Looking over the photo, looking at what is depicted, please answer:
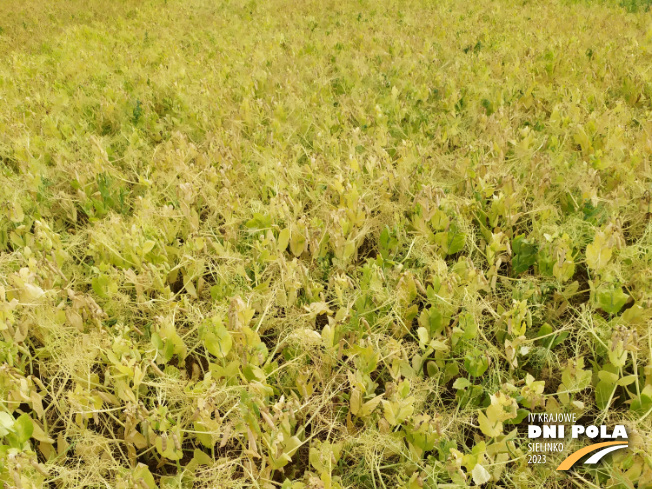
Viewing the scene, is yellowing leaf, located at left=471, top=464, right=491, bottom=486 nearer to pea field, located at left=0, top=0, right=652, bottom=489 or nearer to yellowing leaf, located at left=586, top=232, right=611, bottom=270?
pea field, located at left=0, top=0, right=652, bottom=489

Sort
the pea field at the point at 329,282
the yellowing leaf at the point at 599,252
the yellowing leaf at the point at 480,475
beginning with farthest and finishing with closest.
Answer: the yellowing leaf at the point at 599,252, the pea field at the point at 329,282, the yellowing leaf at the point at 480,475

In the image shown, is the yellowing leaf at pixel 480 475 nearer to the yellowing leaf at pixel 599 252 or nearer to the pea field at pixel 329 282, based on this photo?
the pea field at pixel 329 282

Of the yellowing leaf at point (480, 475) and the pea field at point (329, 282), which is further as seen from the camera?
the pea field at point (329, 282)

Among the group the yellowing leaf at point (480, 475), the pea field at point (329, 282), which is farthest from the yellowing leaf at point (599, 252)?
the yellowing leaf at point (480, 475)

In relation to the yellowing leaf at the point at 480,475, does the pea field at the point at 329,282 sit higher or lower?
higher

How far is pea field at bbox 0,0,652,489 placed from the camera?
153 centimetres

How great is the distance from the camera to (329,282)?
7.03 feet

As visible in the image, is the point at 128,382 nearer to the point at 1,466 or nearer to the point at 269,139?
the point at 1,466

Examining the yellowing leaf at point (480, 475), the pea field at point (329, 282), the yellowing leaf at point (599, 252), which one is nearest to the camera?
the yellowing leaf at point (480, 475)

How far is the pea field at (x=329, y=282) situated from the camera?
1.53 metres

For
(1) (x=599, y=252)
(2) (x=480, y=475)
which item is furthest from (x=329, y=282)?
(1) (x=599, y=252)

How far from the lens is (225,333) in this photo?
1.71m

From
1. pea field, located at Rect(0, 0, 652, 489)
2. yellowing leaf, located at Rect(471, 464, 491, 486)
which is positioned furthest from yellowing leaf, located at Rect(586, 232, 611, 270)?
yellowing leaf, located at Rect(471, 464, 491, 486)

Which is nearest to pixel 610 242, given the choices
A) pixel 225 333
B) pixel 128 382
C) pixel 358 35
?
pixel 225 333
